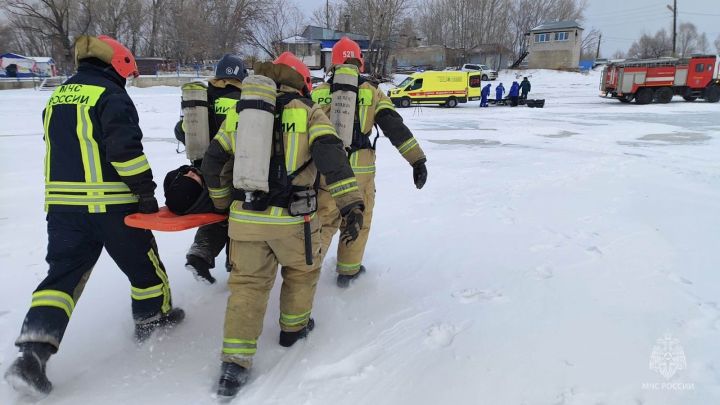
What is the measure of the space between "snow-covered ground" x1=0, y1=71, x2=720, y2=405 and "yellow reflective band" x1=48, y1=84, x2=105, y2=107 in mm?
1461

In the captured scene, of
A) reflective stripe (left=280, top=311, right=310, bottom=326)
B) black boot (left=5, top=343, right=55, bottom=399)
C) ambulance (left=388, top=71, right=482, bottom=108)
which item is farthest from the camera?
ambulance (left=388, top=71, right=482, bottom=108)

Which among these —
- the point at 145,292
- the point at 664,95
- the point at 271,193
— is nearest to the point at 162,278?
the point at 145,292

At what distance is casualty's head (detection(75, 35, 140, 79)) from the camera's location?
2471mm

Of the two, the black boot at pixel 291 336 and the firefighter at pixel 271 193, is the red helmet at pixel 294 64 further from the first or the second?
the black boot at pixel 291 336

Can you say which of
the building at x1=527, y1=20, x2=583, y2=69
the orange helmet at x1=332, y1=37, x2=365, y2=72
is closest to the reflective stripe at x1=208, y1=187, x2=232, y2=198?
the orange helmet at x1=332, y1=37, x2=365, y2=72

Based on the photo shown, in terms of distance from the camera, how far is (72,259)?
2480 millimetres

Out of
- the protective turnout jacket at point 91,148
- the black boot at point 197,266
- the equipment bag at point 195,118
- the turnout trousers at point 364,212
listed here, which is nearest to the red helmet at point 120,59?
the protective turnout jacket at point 91,148

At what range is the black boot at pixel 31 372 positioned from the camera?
7.16 feet

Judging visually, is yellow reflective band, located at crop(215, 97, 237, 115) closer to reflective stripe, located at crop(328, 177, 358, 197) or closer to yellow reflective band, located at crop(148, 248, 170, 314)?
yellow reflective band, located at crop(148, 248, 170, 314)

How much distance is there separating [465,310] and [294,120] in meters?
1.75

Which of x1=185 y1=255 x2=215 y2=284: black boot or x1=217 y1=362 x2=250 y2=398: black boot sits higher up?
x1=185 y1=255 x2=215 y2=284: black boot

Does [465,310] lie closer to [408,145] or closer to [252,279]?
[408,145]

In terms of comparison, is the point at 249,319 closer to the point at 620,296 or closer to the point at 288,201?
the point at 288,201

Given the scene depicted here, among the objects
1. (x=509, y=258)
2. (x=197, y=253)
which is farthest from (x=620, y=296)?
(x=197, y=253)
